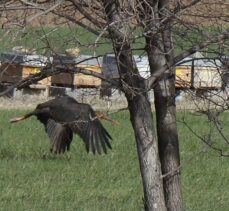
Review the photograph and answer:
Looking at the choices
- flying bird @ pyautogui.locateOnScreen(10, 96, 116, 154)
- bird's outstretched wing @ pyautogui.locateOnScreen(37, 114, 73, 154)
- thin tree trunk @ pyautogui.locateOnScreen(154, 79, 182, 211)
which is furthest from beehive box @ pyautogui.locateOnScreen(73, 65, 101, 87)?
bird's outstretched wing @ pyautogui.locateOnScreen(37, 114, 73, 154)

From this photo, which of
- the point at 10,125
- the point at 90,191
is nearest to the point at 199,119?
the point at 10,125

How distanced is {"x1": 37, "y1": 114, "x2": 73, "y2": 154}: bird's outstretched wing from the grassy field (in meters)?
0.40

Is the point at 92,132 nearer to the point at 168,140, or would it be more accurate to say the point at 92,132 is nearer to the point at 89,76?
the point at 89,76

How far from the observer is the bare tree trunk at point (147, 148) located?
6.09 m

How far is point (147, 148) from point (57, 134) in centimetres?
512

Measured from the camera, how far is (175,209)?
21.0 ft

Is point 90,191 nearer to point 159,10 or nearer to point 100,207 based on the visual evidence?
point 100,207

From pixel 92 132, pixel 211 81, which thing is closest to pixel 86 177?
pixel 92 132

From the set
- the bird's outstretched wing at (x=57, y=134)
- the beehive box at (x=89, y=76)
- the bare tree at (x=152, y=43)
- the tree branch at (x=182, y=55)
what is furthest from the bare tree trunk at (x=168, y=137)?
the bird's outstretched wing at (x=57, y=134)

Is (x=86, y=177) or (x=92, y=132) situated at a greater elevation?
(x=92, y=132)

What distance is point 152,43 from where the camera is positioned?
600 centimetres

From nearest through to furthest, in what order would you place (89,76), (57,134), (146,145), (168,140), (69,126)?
(146,145) < (168,140) < (89,76) < (69,126) < (57,134)

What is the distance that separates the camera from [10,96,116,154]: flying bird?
987 cm

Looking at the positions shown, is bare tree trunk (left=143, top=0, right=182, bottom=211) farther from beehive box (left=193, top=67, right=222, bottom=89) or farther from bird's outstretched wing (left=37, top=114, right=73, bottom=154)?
bird's outstretched wing (left=37, top=114, right=73, bottom=154)
